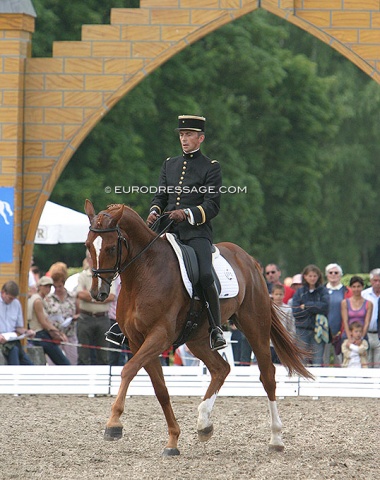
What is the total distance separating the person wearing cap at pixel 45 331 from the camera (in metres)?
16.0

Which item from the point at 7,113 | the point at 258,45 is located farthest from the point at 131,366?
the point at 258,45

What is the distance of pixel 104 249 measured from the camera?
9211 mm

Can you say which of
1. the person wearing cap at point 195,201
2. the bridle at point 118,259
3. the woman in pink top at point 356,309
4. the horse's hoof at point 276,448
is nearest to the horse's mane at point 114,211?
the bridle at point 118,259

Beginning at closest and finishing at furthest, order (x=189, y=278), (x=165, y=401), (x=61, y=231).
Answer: (x=165, y=401)
(x=189, y=278)
(x=61, y=231)

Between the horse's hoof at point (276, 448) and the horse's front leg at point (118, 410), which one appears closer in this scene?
the horse's front leg at point (118, 410)

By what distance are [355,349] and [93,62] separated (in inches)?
196

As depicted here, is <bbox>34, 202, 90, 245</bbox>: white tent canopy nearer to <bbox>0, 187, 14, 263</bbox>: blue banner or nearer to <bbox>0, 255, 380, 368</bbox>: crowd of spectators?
<bbox>0, 255, 380, 368</bbox>: crowd of spectators

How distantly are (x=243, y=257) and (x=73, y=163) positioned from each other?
66.2ft

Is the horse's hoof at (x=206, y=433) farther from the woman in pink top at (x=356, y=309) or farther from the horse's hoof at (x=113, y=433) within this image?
the woman in pink top at (x=356, y=309)

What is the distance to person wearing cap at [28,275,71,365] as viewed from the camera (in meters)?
16.0

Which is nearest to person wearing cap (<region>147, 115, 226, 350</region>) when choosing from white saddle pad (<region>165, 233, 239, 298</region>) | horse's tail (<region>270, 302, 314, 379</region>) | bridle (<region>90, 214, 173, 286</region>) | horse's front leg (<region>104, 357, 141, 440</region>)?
white saddle pad (<region>165, 233, 239, 298</region>)

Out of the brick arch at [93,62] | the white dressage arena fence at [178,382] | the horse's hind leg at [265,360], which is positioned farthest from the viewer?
the brick arch at [93,62]

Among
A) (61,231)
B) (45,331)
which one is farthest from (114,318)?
(61,231)

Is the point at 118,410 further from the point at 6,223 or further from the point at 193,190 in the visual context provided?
the point at 6,223
